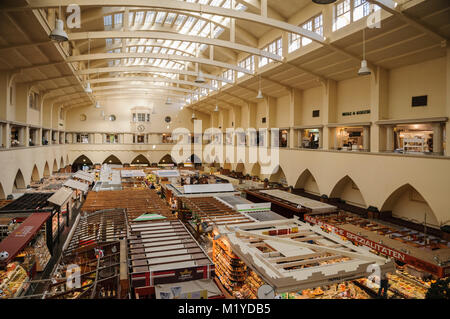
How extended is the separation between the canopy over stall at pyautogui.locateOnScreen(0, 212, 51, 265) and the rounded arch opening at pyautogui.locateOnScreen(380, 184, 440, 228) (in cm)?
1121

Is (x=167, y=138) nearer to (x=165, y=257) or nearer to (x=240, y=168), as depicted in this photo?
(x=240, y=168)

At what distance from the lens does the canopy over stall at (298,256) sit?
3971 mm

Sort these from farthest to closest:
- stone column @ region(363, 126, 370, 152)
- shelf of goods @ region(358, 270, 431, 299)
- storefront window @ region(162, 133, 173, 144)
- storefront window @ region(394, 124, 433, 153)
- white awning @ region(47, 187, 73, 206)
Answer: storefront window @ region(162, 133, 173, 144) → stone column @ region(363, 126, 370, 152) → storefront window @ region(394, 124, 433, 153) → white awning @ region(47, 187, 73, 206) → shelf of goods @ region(358, 270, 431, 299)

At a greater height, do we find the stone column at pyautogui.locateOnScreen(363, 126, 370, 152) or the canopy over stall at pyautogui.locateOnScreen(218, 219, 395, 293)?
the stone column at pyautogui.locateOnScreen(363, 126, 370, 152)

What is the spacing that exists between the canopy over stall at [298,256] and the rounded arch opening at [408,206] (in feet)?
20.9

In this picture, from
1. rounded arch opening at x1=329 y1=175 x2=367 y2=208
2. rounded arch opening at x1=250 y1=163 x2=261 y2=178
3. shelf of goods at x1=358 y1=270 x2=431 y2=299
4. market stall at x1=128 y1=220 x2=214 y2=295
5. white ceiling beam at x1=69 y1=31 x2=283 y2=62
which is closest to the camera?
market stall at x1=128 y1=220 x2=214 y2=295

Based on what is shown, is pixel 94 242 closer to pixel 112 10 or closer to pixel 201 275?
pixel 201 275

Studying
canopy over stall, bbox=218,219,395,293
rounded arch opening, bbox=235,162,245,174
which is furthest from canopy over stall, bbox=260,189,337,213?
rounded arch opening, bbox=235,162,245,174

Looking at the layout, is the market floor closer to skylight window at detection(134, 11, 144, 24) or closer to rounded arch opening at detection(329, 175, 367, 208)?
rounded arch opening at detection(329, 175, 367, 208)

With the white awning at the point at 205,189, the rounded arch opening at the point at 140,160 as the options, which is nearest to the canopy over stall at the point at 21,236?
the white awning at the point at 205,189

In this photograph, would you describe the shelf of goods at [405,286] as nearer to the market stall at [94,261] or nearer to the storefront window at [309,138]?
the market stall at [94,261]

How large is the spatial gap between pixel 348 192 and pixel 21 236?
12439mm

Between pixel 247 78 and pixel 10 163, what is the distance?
42.5ft

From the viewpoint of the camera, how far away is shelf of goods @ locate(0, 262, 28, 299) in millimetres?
5688
